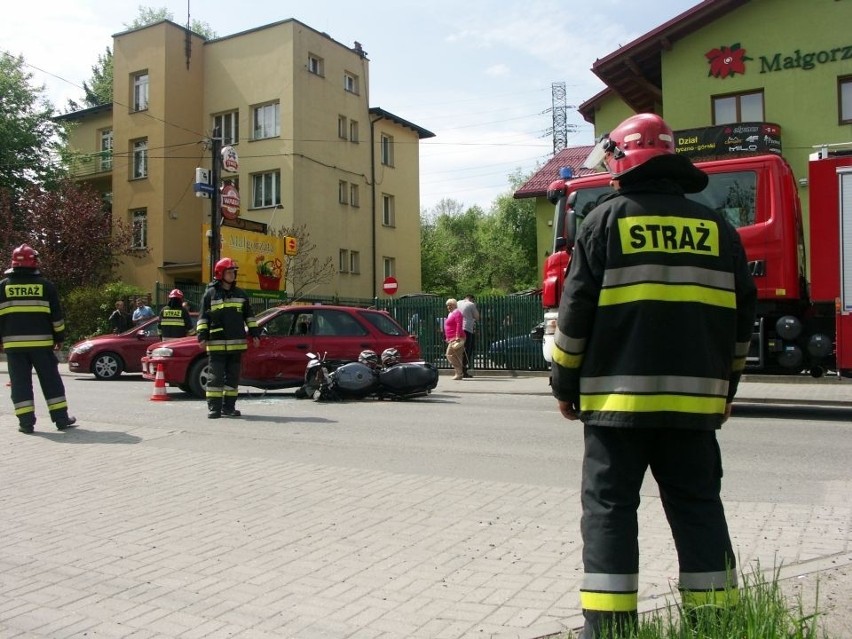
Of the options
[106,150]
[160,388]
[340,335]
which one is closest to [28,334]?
[160,388]

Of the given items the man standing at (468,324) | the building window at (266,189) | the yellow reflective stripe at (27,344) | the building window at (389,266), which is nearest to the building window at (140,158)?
the building window at (266,189)

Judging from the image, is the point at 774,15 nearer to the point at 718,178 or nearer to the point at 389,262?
the point at 718,178

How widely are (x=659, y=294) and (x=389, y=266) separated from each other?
34.3 metres

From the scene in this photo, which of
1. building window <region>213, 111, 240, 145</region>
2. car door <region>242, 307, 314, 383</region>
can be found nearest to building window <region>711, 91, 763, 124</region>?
car door <region>242, 307, 314, 383</region>

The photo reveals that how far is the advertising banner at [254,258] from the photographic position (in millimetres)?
23031

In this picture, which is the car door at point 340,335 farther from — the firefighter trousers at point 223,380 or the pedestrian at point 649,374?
the pedestrian at point 649,374

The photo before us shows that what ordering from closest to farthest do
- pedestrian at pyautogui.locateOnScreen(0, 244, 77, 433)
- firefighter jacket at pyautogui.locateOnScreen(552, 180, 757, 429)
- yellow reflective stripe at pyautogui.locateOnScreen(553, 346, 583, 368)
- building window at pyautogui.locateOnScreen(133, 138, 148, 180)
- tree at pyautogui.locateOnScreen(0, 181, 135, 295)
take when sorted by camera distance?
firefighter jacket at pyautogui.locateOnScreen(552, 180, 757, 429)
yellow reflective stripe at pyautogui.locateOnScreen(553, 346, 583, 368)
pedestrian at pyautogui.locateOnScreen(0, 244, 77, 433)
tree at pyautogui.locateOnScreen(0, 181, 135, 295)
building window at pyautogui.locateOnScreen(133, 138, 148, 180)

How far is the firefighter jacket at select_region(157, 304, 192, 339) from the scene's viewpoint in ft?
52.6

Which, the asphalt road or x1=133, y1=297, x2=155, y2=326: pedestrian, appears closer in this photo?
the asphalt road

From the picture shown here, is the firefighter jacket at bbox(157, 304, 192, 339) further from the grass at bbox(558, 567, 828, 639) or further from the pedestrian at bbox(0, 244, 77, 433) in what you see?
the grass at bbox(558, 567, 828, 639)

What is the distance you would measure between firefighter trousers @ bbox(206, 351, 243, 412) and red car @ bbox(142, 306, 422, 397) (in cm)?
206

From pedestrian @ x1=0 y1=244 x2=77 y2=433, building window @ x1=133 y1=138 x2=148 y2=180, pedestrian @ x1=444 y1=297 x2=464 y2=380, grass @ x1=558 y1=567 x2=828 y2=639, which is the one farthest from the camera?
building window @ x1=133 y1=138 x2=148 y2=180

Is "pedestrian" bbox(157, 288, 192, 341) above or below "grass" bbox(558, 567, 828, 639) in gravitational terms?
above

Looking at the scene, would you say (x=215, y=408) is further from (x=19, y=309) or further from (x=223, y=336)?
(x=19, y=309)
